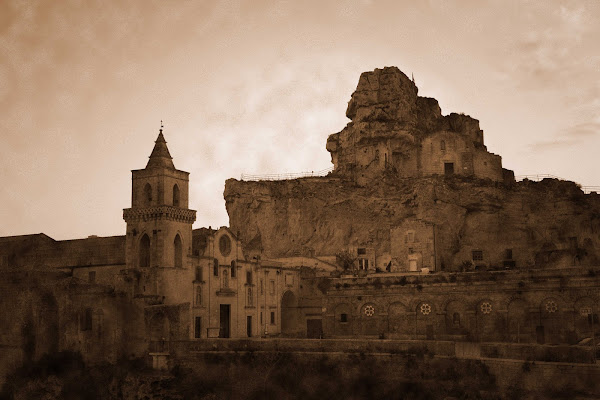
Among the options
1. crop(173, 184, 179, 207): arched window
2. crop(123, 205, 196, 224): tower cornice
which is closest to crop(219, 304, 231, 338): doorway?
crop(123, 205, 196, 224): tower cornice

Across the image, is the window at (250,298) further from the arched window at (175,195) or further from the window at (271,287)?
the arched window at (175,195)

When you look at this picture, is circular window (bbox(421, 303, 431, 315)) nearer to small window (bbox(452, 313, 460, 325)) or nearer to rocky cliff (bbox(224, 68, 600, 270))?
small window (bbox(452, 313, 460, 325))

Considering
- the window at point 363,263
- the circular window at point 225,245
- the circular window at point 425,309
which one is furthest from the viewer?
the window at point 363,263

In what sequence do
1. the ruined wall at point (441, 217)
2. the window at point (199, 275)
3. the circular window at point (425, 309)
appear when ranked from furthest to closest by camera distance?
the ruined wall at point (441, 217), the window at point (199, 275), the circular window at point (425, 309)

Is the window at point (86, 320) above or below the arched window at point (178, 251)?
below

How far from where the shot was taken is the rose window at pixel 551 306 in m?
43.3

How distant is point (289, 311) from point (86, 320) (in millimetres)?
19950

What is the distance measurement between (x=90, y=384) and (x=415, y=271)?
2531cm

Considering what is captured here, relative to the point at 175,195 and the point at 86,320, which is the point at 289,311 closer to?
the point at 175,195

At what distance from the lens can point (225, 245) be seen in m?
51.9

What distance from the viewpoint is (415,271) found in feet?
180

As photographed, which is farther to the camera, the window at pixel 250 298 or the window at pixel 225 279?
the window at pixel 250 298

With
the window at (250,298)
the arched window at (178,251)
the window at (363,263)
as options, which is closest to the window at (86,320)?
the arched window at (178,251)

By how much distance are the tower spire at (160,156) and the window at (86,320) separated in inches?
396
